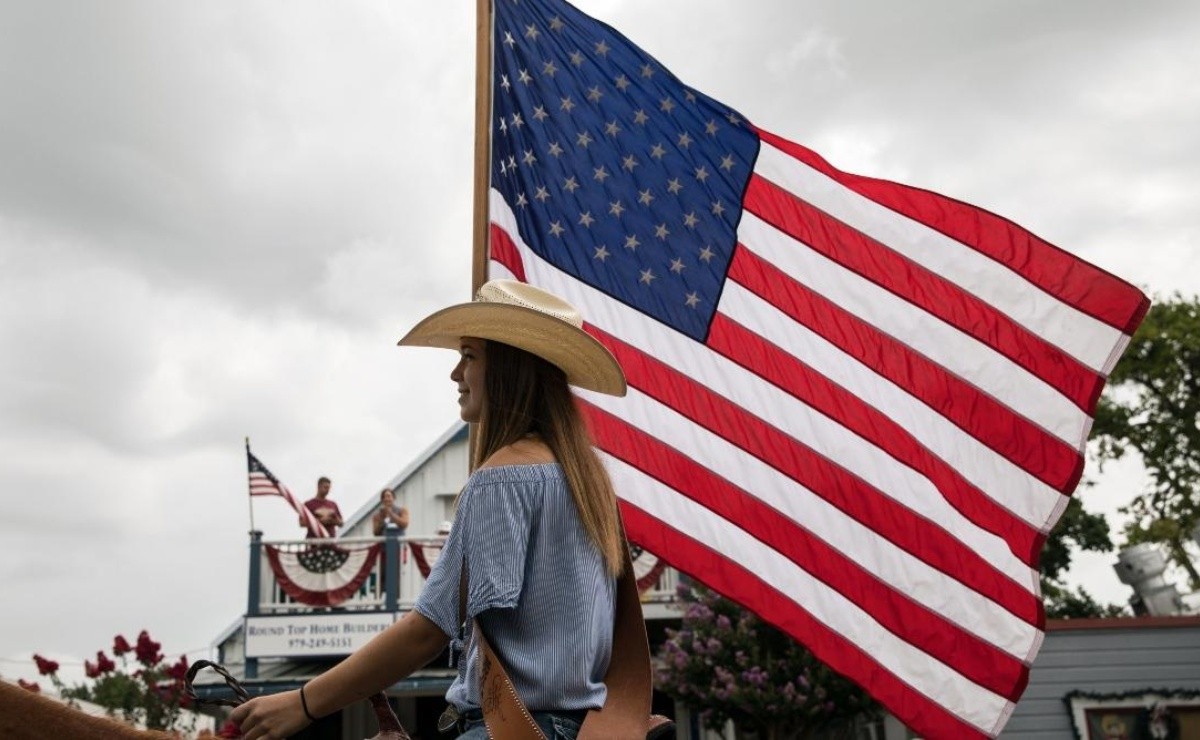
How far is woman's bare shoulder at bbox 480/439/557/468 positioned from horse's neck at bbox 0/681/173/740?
84 cm

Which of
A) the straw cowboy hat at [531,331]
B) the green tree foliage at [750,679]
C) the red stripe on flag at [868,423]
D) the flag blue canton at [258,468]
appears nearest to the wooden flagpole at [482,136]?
the red stripe on flag at [868,423]

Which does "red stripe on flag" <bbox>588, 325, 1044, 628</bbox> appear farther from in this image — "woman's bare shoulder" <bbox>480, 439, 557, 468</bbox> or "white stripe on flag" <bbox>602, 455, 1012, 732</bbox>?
"woman's bare shoulder" <bbox>480, 439, 557, 468</bbox>

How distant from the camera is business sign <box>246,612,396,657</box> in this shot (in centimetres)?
1465

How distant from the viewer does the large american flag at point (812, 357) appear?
197 inches

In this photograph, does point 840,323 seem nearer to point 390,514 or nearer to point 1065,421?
point 1065,421

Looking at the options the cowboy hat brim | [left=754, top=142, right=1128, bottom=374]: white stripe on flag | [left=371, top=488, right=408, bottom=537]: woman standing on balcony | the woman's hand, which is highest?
[left=371, top=488, right=408, bottom=537]: woman standing on balcony

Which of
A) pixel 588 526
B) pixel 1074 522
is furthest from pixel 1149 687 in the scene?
pixel 1074 522

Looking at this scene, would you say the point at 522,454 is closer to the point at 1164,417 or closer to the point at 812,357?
the point at 812,357

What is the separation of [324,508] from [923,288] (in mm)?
11874

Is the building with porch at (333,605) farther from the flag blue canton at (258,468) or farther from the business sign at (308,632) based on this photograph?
the flag blue canton at (258,468)

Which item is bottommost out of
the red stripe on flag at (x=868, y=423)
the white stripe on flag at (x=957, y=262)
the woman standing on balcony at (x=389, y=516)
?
the red stripe on flag at (x=868, y=423)

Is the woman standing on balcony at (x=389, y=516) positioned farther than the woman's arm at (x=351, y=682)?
Yes

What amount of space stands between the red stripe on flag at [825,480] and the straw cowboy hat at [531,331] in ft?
8.71

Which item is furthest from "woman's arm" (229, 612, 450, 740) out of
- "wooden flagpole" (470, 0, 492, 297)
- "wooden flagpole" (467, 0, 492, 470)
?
"wooden flagpole" (470, 0, 492, 297)
